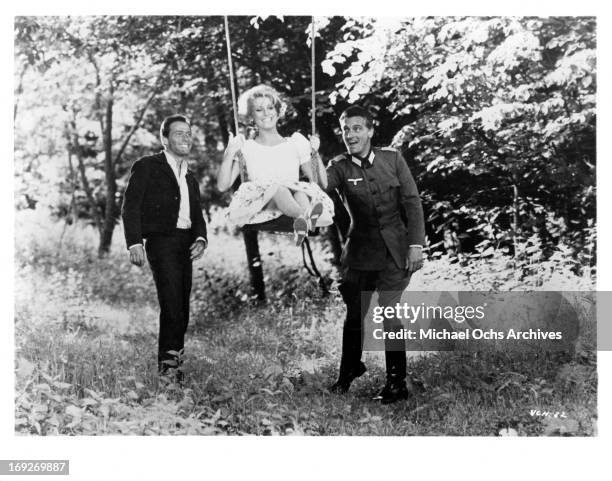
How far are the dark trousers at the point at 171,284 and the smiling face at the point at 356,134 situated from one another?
3.73 ft

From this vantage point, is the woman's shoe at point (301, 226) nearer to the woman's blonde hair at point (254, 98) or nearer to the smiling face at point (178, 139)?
the woman's blonde hair at point (254, 98)

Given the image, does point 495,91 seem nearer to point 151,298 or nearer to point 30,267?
point 151,298

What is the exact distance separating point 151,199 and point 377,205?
4.48ft

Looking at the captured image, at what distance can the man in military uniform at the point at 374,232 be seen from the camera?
4.71 m

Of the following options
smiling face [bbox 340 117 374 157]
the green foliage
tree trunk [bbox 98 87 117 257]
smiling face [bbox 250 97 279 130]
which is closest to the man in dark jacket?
smiling face [bbox 250 97 279 130]

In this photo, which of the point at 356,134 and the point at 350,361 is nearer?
the point at 356,134

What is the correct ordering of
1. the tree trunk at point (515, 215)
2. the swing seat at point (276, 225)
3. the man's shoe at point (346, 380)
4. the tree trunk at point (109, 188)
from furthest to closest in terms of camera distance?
the tree trunk at point (109, 188), the tree trunk at point (515, 215), the man's shoe at point (346, 380), the swing seat at point (276, 225)

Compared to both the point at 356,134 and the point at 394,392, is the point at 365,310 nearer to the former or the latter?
the point at 394,392

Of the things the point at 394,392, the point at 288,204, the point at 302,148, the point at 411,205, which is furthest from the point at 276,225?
the point at 394,392

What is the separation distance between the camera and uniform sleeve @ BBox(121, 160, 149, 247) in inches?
183

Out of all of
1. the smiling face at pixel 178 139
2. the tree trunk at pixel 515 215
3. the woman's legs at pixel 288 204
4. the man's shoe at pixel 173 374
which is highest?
the smiling face at pixel 178 139

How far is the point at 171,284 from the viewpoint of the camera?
4.76 metres

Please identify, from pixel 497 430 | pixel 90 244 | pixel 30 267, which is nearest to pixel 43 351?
pixel 30 267

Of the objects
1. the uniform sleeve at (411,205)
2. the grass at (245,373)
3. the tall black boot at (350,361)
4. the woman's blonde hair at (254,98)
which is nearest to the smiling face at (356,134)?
the uniform sleeve at (411,205)
